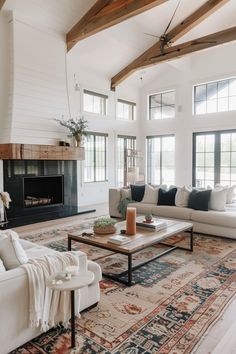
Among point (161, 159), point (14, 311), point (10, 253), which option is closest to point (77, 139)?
point (161, 159)

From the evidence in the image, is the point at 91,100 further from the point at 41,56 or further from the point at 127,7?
the point at 127,7

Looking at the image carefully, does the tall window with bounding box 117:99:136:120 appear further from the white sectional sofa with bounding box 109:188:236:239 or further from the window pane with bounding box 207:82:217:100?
the white sectional sofa with bounding box 109:188:236:239

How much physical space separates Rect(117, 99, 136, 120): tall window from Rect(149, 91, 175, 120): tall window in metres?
0.61

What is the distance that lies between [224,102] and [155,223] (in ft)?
19.0

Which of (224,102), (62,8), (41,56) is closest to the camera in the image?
(62,8)

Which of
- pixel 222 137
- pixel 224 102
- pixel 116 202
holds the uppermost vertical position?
pixel 224 102

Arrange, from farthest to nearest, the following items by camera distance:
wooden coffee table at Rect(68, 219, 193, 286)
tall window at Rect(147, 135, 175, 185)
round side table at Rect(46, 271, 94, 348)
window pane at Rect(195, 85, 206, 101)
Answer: tall window at Rect(147, 135, 175, 185)
window pane at Rect(195, 85, 206, 101)
wooden coffee table at Rect(68, 219, 193, 286)
round side table at Rect(46, 271, 94, 348)

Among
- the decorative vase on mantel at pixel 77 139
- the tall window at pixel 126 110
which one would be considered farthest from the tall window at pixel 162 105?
the decorative vase on mantel at pixel 77 139

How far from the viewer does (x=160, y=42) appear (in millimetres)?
7285

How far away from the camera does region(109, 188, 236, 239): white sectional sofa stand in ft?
14.7

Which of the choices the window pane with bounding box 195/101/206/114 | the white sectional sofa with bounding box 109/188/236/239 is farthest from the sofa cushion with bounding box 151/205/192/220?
the window pane with bounding box 195/101/206/114

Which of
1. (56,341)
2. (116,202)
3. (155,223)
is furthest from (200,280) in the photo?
(116,202)

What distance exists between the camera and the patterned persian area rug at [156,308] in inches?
78.2

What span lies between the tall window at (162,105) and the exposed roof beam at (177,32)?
1.58 m
